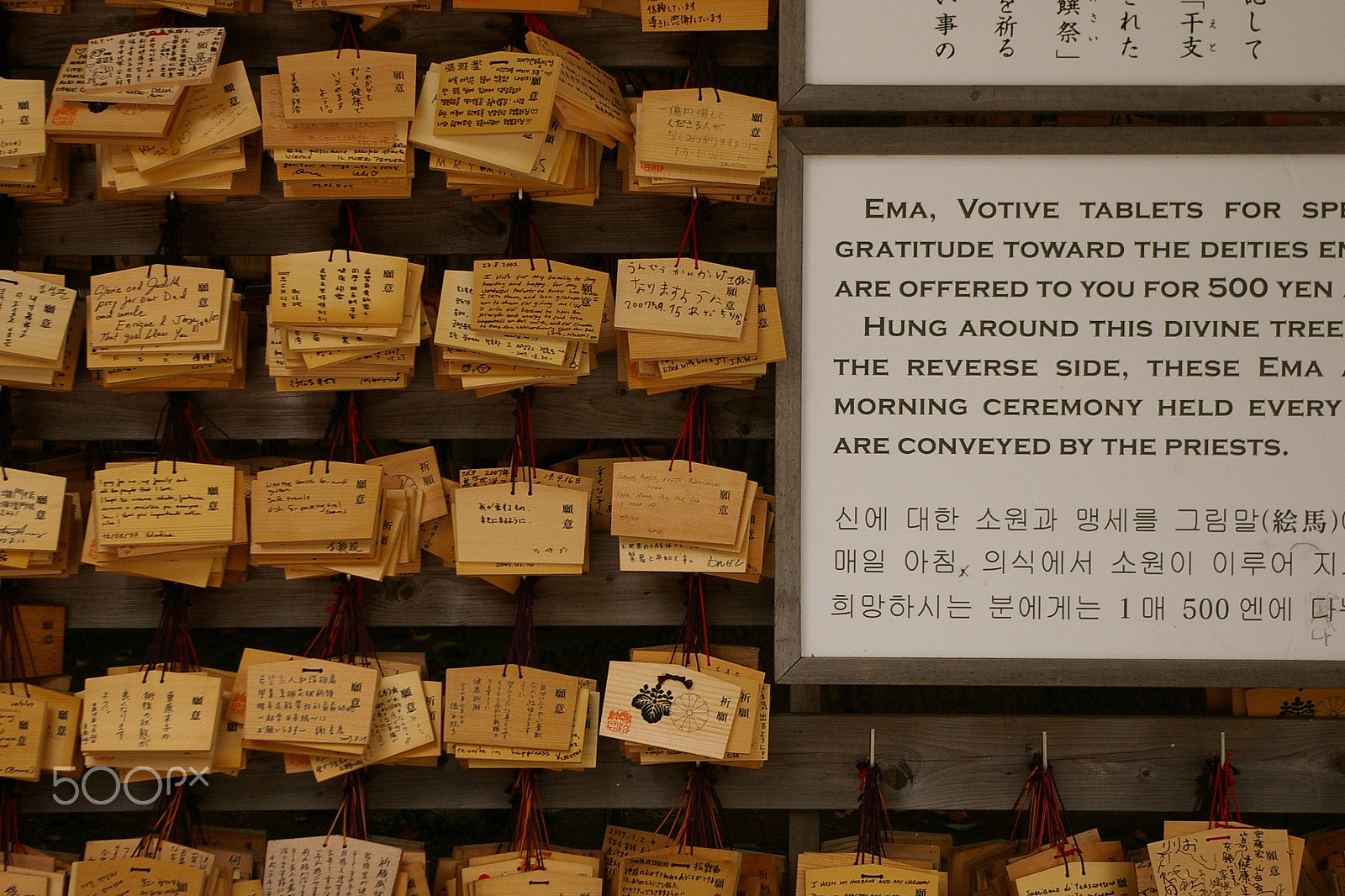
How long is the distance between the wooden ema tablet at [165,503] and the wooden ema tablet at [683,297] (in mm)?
678

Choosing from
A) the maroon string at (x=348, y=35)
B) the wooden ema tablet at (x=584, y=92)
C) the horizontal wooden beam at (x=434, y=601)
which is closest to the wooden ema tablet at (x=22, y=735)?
the horizontal wooden beam at (x=434, y=601)

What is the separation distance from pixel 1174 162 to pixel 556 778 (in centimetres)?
138

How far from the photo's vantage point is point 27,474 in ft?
5.22

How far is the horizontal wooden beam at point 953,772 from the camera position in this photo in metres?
1.66

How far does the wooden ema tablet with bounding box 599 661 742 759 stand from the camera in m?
1.55

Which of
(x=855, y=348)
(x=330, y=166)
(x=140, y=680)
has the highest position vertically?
(x=330, y=166)

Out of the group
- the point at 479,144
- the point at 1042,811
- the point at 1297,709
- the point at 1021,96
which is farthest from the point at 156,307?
the point at 1297,709

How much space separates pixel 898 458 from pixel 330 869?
42.5 inches

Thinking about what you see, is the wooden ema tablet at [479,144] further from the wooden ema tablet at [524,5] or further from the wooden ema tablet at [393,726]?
the wooden ema tablet at [393,726]

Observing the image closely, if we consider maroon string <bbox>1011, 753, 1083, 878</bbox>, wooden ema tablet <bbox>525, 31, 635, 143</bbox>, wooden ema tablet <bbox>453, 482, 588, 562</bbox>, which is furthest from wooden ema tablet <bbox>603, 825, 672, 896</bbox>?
wooden ema tablet <bbox>525, 31, 635, 143</bbox>

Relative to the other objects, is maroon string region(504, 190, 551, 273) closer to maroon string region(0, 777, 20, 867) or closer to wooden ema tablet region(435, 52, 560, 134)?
wooden ema tablet region(435, 52, 560, 134)

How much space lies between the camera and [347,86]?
61.2 inches

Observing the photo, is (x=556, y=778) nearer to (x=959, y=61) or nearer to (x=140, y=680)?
(x=140, y=680)

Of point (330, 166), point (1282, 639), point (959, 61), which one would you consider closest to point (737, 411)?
point (959, 61)
